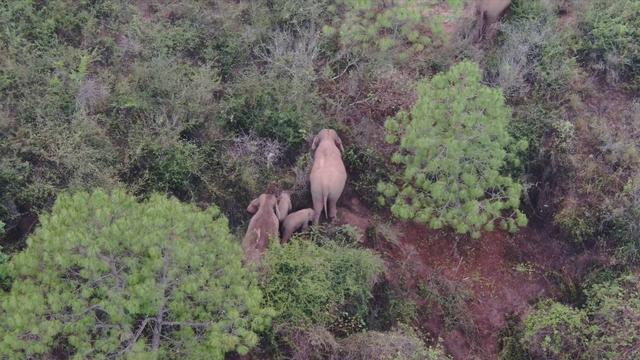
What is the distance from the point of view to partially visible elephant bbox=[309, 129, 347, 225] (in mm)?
10477

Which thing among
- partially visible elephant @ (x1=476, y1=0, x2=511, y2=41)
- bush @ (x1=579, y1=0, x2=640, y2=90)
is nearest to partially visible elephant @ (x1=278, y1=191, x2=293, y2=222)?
partially visible elephant @ (x1=476, y1=0, x2=511, y2=41)

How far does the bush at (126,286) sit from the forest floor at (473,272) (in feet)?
11.6

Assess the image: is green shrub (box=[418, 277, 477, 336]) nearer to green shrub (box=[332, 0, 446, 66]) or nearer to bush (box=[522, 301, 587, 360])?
bush (box=[522, 301, 587, 360])

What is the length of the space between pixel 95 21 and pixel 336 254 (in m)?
6.47

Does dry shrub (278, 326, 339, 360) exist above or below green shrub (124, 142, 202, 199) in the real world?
below

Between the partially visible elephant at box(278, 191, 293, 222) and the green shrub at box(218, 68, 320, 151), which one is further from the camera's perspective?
the green shrub at box(218, 68, 320, 151)

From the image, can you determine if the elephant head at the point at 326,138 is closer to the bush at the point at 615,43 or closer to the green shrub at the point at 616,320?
the green shrub at the point at 616,320

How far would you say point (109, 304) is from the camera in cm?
704

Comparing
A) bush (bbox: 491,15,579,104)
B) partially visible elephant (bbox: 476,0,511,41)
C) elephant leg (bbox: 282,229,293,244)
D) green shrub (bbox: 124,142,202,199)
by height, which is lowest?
elephant leg (bbox: 282,229,293,244)

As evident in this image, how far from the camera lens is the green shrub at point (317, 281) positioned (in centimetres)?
893

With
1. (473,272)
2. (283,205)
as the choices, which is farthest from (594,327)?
(283,205)

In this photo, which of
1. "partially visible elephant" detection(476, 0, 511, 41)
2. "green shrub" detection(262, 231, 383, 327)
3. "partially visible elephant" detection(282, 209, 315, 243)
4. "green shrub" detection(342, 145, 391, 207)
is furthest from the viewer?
"partially visible elephant" detection(476, 0, 511, 41)

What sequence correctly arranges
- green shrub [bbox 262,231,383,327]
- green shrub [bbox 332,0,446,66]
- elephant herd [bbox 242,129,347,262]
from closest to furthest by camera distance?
green shrub [bbox 262,231,383,327], elephant herd [bbox 242,129,347,262], green shrub [bbox 332,0,446,66]

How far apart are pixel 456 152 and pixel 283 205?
2.76 metres
